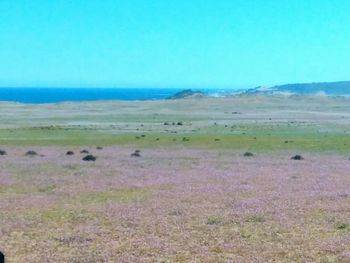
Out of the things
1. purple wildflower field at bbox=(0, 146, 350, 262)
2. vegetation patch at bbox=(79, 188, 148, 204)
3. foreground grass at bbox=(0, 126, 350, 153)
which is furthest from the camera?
foreground grass at bbox=(0, 126, 350, 153)

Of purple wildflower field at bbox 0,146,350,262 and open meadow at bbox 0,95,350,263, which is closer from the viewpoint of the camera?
purple wildflower field at bbox 0,146,350,262

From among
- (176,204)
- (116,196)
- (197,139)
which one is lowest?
(197,139)

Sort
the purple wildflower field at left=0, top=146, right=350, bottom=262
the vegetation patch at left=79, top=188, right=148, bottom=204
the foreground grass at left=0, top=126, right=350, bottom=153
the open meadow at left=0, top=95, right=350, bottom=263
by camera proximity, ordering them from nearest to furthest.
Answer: the purple wildflower field at left=0, top=146, right=350, bottom=262, the open meadow at left=0, top=95, right=350, bottom=263, the vegetation patch at left=79, top=188, right=148, bottom=204, the foreground grass at left=0, top=126, right=350, bottom=153

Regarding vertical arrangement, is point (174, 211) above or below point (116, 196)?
above

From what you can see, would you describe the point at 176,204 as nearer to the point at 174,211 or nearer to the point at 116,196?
the point at 174,211

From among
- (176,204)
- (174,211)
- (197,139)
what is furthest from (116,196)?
(197,139)

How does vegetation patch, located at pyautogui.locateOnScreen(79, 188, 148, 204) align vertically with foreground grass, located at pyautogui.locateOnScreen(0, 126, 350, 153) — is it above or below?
above

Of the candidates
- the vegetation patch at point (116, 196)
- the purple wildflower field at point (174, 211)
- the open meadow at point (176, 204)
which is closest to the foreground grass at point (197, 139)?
the open meadow at point (176, 204)

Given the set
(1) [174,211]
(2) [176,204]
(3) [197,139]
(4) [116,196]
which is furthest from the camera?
(3) [197,139]

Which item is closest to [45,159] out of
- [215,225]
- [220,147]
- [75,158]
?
[75,158]

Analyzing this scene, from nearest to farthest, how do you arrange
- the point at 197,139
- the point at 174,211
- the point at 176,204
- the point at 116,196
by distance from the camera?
1. the point at 174,211
2. the point at 176,204
3. the point at 116,196
4. the point at 197,139

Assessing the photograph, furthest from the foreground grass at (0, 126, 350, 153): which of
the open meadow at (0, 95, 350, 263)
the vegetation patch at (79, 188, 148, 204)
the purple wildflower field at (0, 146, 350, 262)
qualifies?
the vegetation patch at (79, 188, 148, 204)

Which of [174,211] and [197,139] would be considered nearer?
[174,211]

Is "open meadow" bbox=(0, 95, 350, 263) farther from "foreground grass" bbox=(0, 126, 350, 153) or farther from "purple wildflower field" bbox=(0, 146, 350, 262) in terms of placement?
"foreground grass" bbox=(0, 126, 350, 153)
